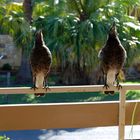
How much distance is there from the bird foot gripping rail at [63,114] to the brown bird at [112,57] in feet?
0.82

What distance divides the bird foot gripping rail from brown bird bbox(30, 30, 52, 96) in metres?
0.33

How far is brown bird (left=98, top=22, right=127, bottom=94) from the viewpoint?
3107 millimetres

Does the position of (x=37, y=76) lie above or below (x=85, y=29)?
below

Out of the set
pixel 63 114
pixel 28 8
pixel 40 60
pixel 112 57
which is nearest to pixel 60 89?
pixel 63 114

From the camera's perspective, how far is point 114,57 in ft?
10.6

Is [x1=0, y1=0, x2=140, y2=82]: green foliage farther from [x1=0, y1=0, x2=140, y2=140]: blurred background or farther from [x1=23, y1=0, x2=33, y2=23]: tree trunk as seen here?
[x1=23, y1=0, x2=33, y2=23]: tree trunk

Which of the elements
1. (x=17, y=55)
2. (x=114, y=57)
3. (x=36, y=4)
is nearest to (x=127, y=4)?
(x=36, y=4)

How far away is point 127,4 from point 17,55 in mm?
5189

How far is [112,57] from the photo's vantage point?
321 centimetres

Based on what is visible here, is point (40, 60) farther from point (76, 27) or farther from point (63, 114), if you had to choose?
point (76, 27)

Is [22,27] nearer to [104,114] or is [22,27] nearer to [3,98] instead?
[3,98]

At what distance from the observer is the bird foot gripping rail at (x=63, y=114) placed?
2.65 metres

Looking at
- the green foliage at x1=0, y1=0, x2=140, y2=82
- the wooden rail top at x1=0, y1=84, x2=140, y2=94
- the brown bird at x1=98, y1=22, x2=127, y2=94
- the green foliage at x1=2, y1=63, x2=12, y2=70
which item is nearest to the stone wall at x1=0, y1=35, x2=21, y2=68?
the green foliage at x1=2, y1=63, x2=12, y2=70

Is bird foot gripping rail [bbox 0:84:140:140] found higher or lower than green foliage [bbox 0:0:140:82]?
lower
